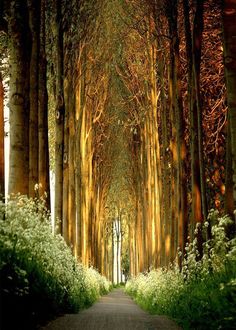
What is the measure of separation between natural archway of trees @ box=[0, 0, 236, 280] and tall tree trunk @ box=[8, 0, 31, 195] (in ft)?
0.07

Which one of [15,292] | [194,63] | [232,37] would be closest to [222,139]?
[194,63]

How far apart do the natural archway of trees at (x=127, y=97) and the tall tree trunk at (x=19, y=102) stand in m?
0.02

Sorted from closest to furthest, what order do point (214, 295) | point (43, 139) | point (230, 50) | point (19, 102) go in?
point (214, 295), point (230, 50), point (19, 102), point (43, 139)

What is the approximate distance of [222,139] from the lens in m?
22.6

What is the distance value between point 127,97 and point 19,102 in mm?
20883

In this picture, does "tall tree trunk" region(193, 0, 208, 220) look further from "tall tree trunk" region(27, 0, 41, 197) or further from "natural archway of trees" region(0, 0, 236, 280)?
"tall tree trunk" region(27, 0, 41, 197)

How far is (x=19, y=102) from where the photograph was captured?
10.6 metres

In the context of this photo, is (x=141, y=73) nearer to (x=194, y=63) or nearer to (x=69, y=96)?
(x=69, y=96)

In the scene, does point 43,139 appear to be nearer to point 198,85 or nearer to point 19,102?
point 19,102

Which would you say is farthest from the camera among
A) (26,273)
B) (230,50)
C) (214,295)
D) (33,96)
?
(33,96)

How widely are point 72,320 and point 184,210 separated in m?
7.05

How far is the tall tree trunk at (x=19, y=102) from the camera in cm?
1028

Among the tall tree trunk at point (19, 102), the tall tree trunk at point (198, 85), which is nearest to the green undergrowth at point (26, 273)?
the tall tree trunk at point (19, 102)

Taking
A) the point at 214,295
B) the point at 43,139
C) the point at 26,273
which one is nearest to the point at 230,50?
the point at 214,295
